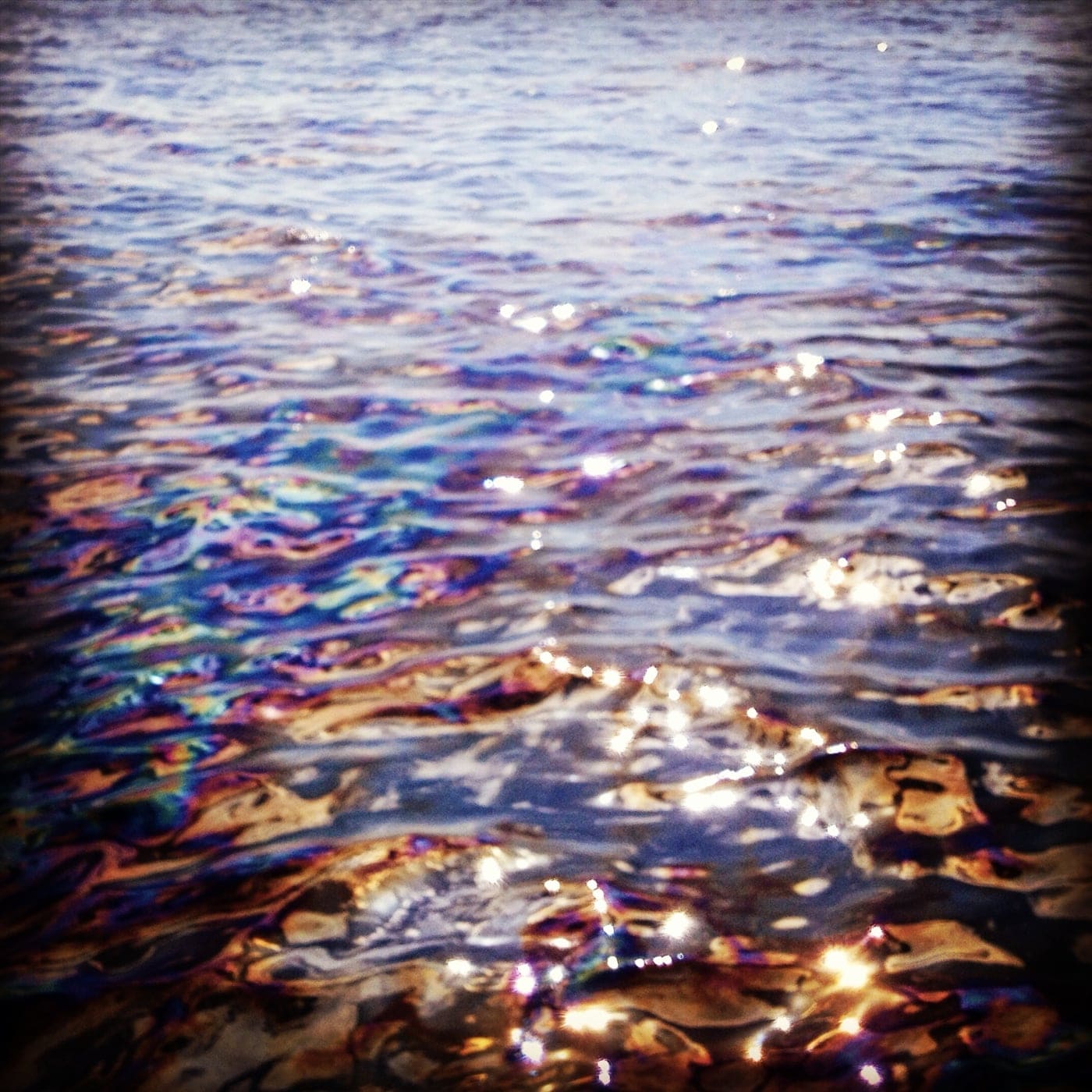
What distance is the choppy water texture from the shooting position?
7.51 feet

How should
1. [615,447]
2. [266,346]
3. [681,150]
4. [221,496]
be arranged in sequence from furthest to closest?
[681,150], [266,346], [615,447], [221,496]

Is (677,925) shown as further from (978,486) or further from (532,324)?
(532,324)

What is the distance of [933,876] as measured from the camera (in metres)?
2.56

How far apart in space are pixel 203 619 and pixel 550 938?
1695 millimetres

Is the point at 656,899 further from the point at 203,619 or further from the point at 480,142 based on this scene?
the point at 480,142

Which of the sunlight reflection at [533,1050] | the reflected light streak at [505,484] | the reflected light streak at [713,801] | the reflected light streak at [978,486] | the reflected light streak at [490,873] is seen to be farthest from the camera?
the reflected light streak at [505,484]

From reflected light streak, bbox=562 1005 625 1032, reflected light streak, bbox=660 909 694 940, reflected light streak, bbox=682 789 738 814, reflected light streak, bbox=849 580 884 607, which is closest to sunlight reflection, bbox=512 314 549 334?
reflected light streak, bbox=849 580 884 607

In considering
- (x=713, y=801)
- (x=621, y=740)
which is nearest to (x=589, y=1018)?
(x=713, y=801)

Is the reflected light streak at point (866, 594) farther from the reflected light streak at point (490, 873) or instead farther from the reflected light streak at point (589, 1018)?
the reflected light streak at point (589, 1018)

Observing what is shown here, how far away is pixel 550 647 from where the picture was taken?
11.3 feet

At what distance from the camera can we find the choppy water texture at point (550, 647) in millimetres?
2289

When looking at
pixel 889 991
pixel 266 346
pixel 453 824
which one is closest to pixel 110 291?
pixel 266 346

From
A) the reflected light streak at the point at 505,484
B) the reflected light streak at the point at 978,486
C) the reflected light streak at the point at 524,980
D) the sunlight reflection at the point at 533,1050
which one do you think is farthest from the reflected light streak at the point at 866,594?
the sunlight reflection at the point at 533,1050

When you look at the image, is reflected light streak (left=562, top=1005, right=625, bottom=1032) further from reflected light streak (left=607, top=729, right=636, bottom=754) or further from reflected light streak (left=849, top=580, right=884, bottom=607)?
reflected light streak (left=849, top=580, right=884, bottom=607)
